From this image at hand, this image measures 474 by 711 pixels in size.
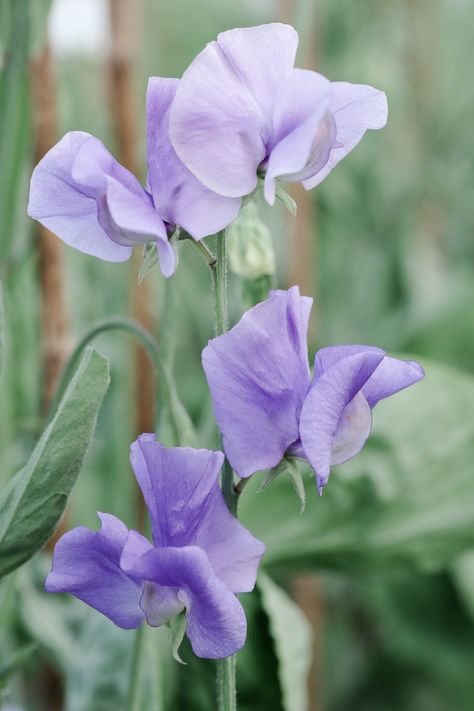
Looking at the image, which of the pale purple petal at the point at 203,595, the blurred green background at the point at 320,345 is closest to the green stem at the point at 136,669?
the blurred green background at the point at 320,345

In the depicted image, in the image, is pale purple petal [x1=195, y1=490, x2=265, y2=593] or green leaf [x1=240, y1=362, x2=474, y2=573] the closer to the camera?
pale purple petal [x1=195, y1=490, x2=265, y2=593]

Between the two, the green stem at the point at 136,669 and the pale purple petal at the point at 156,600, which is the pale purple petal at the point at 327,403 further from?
the green stem at the point at 136,669

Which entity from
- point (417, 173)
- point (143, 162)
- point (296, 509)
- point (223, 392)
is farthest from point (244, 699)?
point (417, 173)

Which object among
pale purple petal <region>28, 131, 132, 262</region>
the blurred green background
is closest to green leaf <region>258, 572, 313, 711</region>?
the blurred green background

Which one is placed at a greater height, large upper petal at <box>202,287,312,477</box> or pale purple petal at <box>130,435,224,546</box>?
large upper petal at <box>202,287,312,477</box>

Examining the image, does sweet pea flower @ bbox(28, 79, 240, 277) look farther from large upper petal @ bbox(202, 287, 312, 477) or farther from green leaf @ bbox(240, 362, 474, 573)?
green leaf @ bbox(240, 362, 474, 573)

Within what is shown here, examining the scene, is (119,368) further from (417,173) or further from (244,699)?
(417,173)

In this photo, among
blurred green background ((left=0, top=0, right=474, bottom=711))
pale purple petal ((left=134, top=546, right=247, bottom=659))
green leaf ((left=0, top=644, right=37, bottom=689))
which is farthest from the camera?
blurred green background ((left=0, top=0, right=474, bottom=711))
